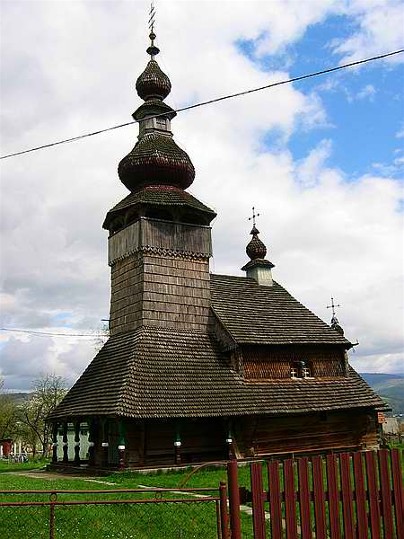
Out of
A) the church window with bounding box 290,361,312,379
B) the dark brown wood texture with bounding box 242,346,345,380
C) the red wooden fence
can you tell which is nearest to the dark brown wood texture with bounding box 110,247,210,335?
the dark brown wood texture with bounding box 242,346,345,380

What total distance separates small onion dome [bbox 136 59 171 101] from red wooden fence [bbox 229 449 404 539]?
70.1ft

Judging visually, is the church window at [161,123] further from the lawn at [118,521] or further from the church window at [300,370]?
the lawn at [118,521]

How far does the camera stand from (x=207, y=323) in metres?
23.2

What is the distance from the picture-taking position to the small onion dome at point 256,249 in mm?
30016

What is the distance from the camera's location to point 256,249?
30281mm

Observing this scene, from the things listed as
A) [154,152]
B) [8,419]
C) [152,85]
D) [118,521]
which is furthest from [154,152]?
[8,419]

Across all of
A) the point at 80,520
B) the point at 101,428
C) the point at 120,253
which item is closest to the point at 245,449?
the point at 101,428

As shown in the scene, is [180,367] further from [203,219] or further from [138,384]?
[203,219]

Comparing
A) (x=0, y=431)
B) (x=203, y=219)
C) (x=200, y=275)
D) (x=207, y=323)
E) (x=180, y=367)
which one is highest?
(x=203, y=219)

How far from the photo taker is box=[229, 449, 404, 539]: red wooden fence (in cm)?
593

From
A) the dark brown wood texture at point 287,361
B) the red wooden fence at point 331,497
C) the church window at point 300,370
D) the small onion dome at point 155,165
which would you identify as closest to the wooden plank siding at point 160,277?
the small onion dome at point 155,165

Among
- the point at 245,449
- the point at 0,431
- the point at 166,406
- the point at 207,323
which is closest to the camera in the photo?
the point at 166,406

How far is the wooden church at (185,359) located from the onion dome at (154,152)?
0.05 metres

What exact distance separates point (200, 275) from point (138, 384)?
5996mm
